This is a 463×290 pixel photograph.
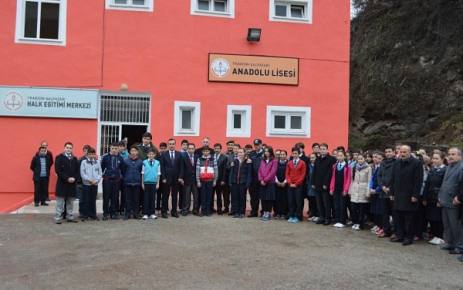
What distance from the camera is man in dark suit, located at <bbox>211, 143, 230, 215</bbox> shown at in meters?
12.0

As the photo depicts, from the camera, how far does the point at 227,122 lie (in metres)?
15.3

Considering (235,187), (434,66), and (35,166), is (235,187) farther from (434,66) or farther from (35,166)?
(434,66)

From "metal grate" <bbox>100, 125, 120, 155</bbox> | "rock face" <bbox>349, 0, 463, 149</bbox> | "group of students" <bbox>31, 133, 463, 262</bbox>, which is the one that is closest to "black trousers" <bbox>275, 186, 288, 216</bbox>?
"group of students" <bbox>31, 133, 463, 262</bbox>

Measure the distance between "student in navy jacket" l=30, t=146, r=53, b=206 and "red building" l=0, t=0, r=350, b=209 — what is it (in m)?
1.11

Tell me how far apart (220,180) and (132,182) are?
214 centimetres

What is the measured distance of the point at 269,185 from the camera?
1153 centimetres

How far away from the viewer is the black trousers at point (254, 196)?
38.9 ft

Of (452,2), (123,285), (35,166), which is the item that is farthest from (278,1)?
(123,285)

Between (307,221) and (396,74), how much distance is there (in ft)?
53.5

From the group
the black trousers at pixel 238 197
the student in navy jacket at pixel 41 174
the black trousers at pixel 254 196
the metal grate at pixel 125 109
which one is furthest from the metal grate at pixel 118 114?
the black trousers at pixel 254 196

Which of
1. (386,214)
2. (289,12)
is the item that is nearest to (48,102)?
(289,12)

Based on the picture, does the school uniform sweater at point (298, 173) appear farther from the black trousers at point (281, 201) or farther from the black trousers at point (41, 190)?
the black trousers at point (41, 190)

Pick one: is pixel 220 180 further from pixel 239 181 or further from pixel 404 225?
pixel 404 225

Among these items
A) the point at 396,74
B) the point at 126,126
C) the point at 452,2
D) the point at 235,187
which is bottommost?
the point at 235,187
